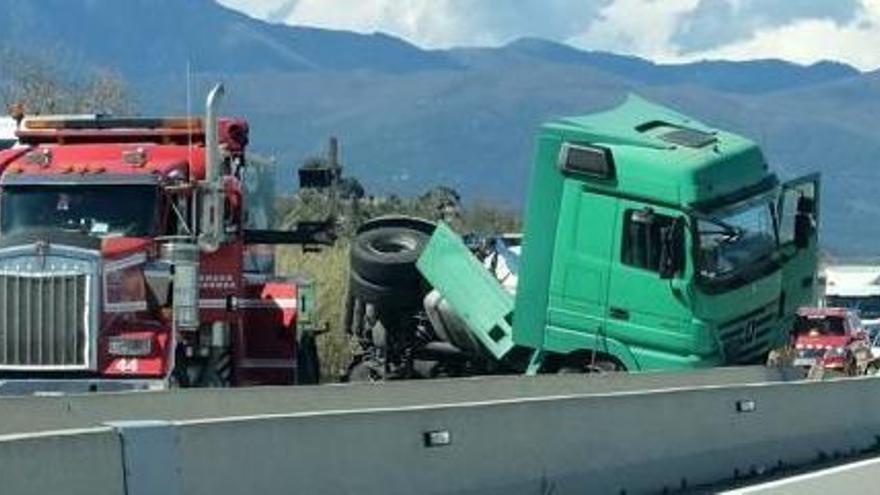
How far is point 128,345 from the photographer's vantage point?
19.7m

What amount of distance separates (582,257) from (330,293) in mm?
12182

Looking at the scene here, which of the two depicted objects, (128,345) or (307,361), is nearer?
(128,345)

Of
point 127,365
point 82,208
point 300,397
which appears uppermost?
point 82,208

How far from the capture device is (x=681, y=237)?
22.8m

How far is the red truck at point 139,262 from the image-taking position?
19.5 meters

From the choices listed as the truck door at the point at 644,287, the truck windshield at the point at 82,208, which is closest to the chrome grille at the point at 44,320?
the truck windshield at the point at 82,208

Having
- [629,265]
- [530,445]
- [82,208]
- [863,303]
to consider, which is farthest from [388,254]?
[863,303]

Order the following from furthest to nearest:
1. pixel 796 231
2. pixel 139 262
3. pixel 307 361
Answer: pixel 796 231 → pixel 307 361 → pixel 139 262

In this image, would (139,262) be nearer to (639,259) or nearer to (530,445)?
(639,259)

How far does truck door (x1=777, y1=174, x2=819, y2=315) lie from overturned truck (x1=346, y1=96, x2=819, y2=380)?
0.07ft

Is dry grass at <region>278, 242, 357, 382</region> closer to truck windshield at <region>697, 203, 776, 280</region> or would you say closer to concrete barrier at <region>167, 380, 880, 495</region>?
truck windshield at <region>697, 203, 776, 280</region>

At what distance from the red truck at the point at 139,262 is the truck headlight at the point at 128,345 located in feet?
0.05

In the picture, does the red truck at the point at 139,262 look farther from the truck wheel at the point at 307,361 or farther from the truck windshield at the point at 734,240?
the truck windshield at the point at 734,240

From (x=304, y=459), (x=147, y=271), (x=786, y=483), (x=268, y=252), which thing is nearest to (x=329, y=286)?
(x=268, y=252)
